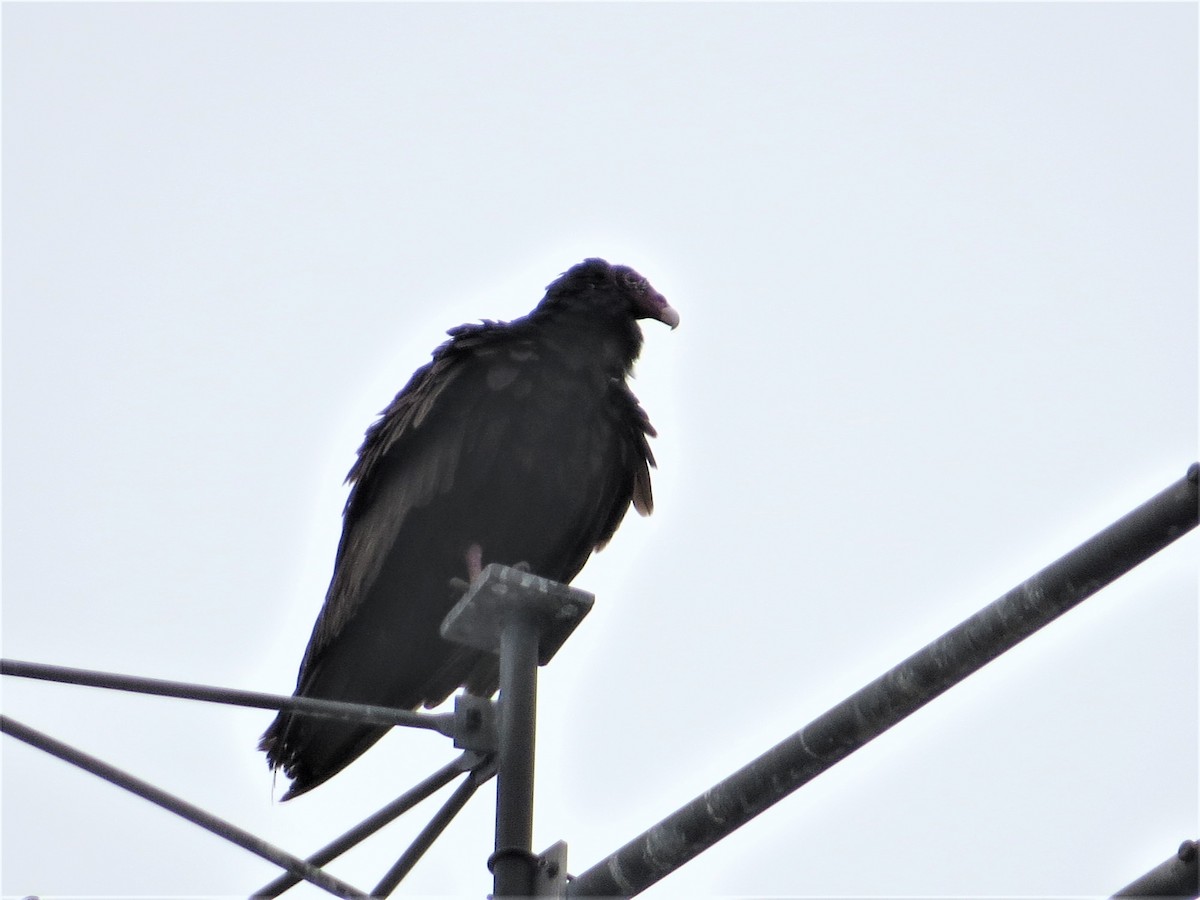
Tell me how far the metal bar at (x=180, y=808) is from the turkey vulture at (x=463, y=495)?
5.90 feet

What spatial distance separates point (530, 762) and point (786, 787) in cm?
49

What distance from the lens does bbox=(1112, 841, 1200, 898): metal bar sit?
2.27 metres

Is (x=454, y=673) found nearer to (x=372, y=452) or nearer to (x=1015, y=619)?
(x=372, y=452)

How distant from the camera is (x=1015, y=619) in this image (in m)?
2.31

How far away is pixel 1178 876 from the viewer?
2285 mm

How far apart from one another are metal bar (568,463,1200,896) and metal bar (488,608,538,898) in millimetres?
125

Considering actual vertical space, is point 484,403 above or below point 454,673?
above

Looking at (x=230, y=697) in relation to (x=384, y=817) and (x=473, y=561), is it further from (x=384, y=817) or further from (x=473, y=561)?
(x=473, y=561)

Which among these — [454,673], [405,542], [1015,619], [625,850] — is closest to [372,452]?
[405,542]

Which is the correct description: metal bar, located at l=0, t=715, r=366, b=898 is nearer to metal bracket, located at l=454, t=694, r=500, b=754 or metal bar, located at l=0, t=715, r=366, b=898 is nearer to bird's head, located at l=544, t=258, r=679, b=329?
metal bracket, located at l=454, t=694, r=500, b=754

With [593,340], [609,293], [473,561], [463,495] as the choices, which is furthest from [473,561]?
[609,293]

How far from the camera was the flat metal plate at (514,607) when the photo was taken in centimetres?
279

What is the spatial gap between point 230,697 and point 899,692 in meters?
1.18

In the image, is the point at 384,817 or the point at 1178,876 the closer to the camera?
the point at 1178,876
